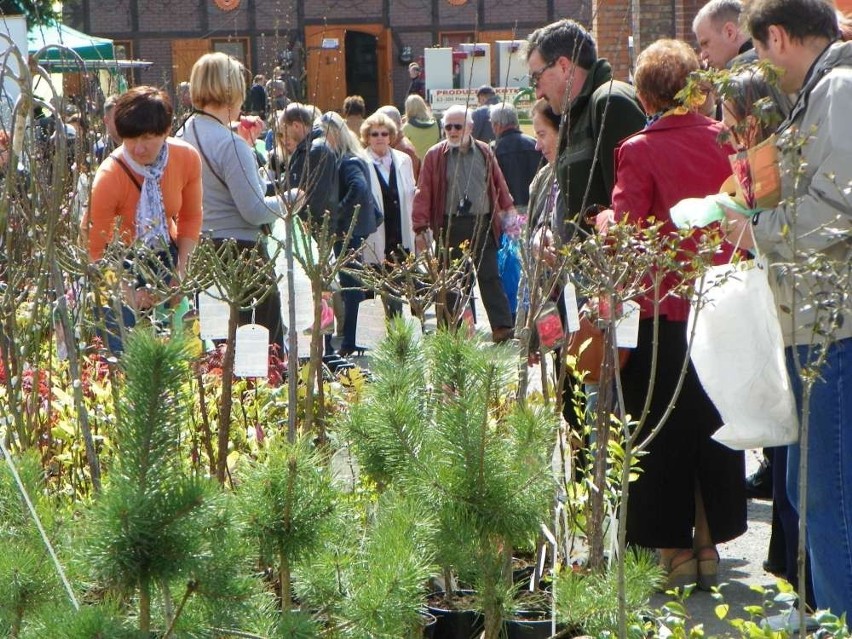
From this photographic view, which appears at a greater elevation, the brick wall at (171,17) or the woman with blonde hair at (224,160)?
the brick wall at (171,17)

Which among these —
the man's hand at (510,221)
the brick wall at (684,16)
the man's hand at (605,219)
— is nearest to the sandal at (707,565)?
the man's hand at (605,219)

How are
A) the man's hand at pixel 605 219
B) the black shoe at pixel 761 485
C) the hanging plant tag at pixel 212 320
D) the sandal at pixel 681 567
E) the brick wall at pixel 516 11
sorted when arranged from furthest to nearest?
1. the brick wall at pixel 516 11
2. the black shoe at pixel 761 485
3. the sandal at pixel 681 567
4. the man's hand at pixel 605 219
5. the hanging plant tag at pixel 212 320

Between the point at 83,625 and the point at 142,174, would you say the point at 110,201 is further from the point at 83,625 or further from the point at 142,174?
the point at 83,625

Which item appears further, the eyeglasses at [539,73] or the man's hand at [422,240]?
the man's hand at [422,240]

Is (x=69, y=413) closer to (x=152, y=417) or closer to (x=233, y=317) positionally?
(x=233, y=317)

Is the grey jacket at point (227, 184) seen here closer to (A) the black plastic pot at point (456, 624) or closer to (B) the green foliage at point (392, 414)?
(A) the black plastic pot at point (456, 624)

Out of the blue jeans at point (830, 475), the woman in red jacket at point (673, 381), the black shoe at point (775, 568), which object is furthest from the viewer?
the black shoe at point (775, 568)

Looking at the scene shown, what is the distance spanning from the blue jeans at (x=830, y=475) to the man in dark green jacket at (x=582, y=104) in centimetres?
131

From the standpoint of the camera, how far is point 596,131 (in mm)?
3863

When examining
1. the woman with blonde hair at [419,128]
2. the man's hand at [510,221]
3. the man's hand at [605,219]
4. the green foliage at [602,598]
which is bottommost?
the green foliage at [602,598]

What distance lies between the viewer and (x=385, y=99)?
2930 cm

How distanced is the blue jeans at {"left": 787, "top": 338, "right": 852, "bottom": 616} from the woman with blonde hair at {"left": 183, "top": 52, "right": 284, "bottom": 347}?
2.66m

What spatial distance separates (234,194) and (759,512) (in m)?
2.44

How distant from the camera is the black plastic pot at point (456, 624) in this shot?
255 centimetres
